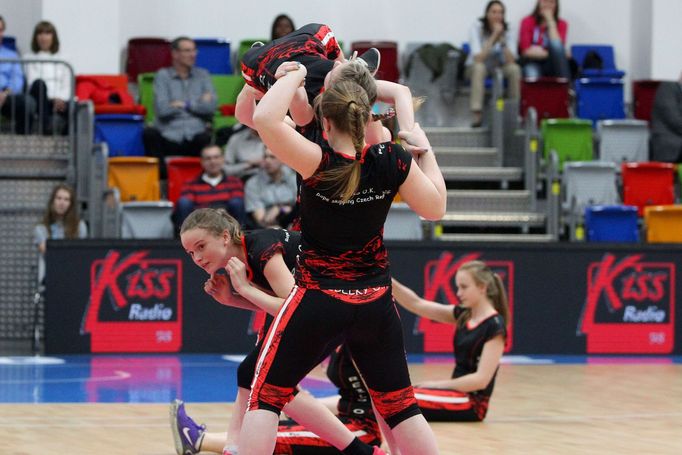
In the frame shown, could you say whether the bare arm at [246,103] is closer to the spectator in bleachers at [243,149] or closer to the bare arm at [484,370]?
the bare arm at [484,370]

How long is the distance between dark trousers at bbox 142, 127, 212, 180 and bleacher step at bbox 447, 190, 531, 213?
2850 millimetres

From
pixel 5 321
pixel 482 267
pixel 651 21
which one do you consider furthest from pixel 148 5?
pixel 482 267

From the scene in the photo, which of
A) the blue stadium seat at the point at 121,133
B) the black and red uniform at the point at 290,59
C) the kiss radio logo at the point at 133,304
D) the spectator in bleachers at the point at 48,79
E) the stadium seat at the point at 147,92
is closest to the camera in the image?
the black and red uniform at the point at 290,59

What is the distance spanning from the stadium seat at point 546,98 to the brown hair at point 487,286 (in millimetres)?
7609

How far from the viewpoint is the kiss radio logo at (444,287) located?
11328 millimetres

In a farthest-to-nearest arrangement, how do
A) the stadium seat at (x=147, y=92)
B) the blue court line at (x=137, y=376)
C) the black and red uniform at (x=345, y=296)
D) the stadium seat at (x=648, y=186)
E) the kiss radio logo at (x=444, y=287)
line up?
the stadium seat at (x=147, y=92)
the stadium seat at (x=648, y=186)
the kiss radio logo at (x=444, y=287)
the blue court line at (x=137, y=376)
the black and red uniform at (x=345, y=296)

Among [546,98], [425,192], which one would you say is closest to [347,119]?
[425,192]

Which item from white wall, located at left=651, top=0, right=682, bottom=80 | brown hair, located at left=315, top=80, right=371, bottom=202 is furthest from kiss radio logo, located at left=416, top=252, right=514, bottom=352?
brown hair, located at left=315, top=80, right=371, bottom=202

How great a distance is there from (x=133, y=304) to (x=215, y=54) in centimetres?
489

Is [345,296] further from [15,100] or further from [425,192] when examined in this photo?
[15,100]

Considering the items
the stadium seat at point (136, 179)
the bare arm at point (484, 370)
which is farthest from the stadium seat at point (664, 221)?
the bare arm at point (484, 370)

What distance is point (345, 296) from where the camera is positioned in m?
4.52

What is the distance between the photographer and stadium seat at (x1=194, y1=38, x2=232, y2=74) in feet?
49.7

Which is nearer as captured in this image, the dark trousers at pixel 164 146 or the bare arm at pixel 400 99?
the bare arm at pixel 400 99
